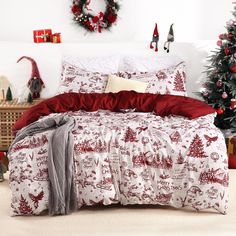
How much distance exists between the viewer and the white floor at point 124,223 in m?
3.64

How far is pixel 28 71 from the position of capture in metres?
6.18

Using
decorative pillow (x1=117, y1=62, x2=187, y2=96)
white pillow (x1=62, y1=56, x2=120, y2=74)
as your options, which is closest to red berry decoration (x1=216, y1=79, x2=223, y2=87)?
decorative pillow (x1=117, y1=62, x2=187, y2=96)

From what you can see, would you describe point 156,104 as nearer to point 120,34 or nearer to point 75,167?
point 75,167

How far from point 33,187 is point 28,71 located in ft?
8.49

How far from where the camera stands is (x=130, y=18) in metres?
6.27

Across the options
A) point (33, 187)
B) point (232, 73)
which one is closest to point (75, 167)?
Result: point (33, 187)

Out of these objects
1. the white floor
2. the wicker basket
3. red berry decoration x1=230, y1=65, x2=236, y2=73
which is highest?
red berry decoration x1=230, y1=65, x2=236, y2=73

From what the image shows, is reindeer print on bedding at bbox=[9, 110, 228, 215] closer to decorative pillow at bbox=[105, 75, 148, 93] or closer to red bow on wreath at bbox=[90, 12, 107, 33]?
decorative pillow at bbox=[105, 75, 148, 93]

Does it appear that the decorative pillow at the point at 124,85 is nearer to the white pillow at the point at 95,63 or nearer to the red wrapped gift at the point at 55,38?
the white pillow at the point at 95,63

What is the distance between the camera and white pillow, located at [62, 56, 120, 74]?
5.68 meters

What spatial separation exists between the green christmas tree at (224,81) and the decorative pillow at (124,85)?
0.81 metres

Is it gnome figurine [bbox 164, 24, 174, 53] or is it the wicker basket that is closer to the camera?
the wicker basket

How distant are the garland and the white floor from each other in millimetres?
2792

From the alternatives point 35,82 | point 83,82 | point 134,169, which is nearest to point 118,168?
point 134,169
